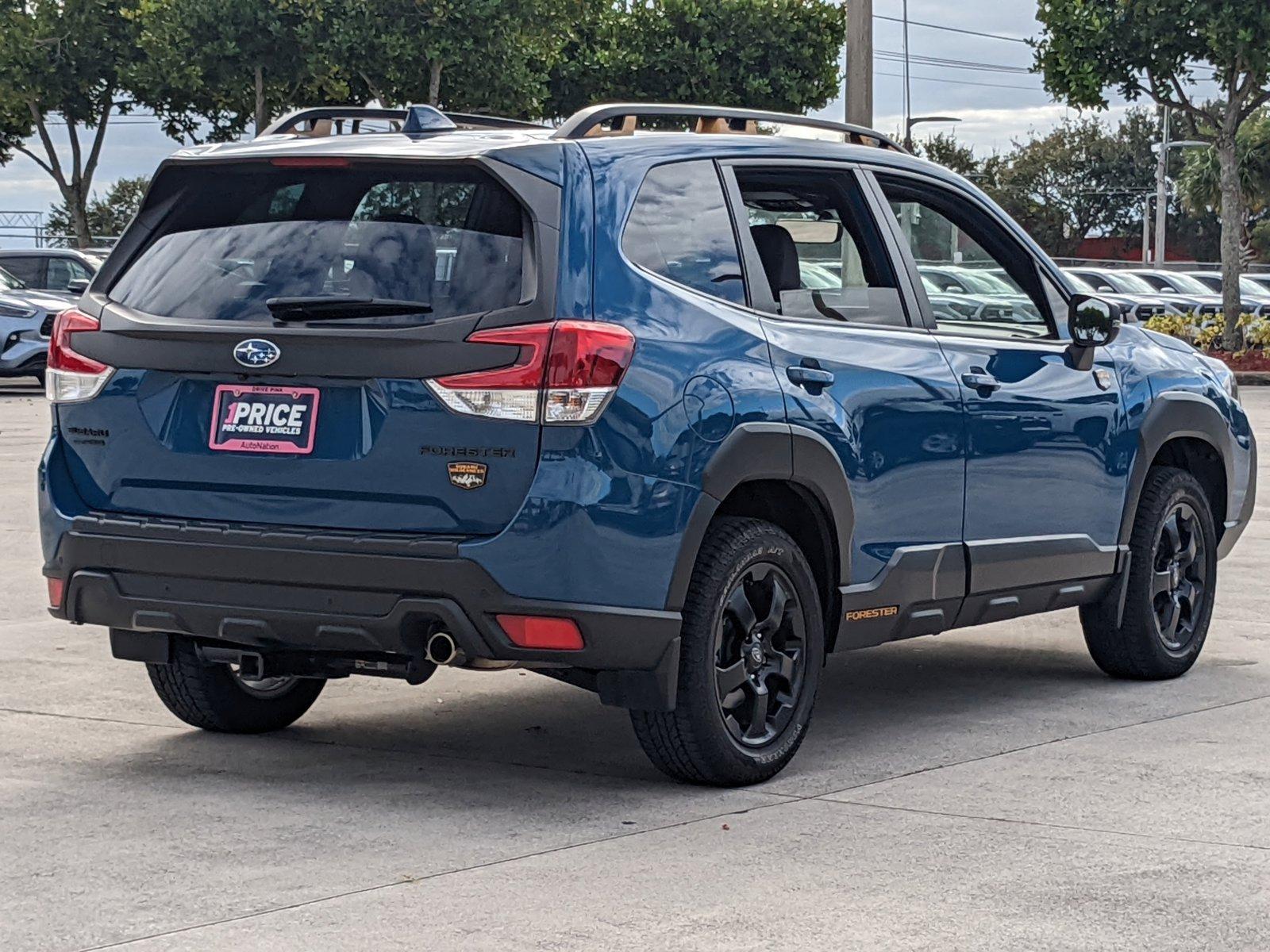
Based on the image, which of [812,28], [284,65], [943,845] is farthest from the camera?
[812,28]

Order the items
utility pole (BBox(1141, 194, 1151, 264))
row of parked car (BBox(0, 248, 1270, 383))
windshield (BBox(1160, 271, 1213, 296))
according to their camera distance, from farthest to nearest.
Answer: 1. utility pole (BBox(1141, 194, 1151, 264))
2. windshield (BBox(1160, 271, 1213, 296))
3. row of parked car (BBox(0, 248, 1270, 383))

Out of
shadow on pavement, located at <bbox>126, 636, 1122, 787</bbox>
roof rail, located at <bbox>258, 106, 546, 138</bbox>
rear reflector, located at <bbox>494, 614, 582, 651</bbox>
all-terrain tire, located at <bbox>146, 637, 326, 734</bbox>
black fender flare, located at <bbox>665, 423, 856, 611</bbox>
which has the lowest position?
shadow on pavement, located at <bbox>126, 636, 1122, 787</bbox>

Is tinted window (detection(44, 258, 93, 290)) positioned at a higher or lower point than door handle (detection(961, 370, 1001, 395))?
higher

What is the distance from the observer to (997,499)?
6.95 metres

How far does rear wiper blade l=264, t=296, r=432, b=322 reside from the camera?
561 centimetres

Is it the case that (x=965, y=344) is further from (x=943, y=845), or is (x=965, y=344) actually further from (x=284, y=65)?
(x=284, y=65)

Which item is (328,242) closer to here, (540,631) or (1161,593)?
(540,631)

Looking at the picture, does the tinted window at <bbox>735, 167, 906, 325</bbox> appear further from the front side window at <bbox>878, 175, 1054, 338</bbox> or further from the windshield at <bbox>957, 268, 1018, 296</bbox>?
the windshield at <bbox>957, 268, 1018, 296</bbox>

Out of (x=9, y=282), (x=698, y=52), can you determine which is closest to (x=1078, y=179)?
(x=698, y=52)

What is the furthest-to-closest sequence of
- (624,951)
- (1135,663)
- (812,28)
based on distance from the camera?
1. (812,28)
2. (1135,663)
3. (624,951)

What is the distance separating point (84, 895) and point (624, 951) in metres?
1.27

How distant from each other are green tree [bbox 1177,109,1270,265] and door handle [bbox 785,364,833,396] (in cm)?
5399

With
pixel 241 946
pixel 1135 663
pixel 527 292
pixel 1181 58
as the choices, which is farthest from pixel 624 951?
pixel 1181 58

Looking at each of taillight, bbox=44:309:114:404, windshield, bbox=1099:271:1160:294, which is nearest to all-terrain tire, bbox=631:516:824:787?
taillight, bbox=44:309:114:404
